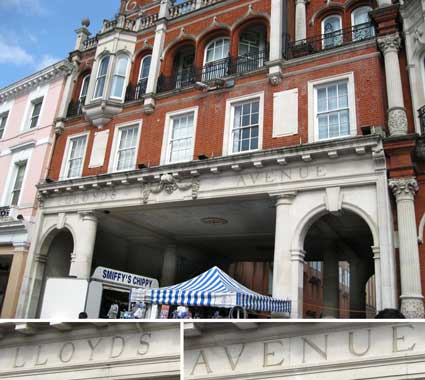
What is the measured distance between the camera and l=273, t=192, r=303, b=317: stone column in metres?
13.8

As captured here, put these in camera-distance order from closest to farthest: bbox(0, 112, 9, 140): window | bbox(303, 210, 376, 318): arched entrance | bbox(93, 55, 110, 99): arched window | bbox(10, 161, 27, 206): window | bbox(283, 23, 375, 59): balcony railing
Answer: bbox(283, 23, 375, 59): balcony railing → bbox(303, 210, 376, 318): arched entrance → bbox(93, 55, 110, 99): arched window → bbox(10, 161, 27, 206): window → bbox(0, 112, 9, 140): window

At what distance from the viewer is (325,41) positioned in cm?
1867

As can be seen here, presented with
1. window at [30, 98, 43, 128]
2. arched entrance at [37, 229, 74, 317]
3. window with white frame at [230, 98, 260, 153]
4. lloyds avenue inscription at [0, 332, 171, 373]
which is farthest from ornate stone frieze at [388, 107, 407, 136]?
window at [30, 98, 43, 128]

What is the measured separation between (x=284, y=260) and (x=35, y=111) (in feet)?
59.6

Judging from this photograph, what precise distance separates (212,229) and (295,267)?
7250mm

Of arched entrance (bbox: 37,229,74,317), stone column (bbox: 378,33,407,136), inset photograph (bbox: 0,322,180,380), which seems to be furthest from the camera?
arched entrance (bbox: 37,229,74,317)

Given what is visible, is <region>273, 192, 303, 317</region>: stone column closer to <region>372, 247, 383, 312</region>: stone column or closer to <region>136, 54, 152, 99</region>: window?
<region>372, 247, 383, 312</region>: stone column

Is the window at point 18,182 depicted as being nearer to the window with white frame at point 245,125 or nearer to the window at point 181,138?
the window at point 181,138

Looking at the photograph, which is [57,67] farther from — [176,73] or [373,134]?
[373,134]

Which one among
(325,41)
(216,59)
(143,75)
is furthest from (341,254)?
(143,75)

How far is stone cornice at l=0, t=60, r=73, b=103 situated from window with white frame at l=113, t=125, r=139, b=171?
6333 millimetres

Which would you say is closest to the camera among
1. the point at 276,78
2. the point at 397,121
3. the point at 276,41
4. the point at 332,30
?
the point at 397,121

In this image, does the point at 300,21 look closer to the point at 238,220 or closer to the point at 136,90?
the point at 136,90

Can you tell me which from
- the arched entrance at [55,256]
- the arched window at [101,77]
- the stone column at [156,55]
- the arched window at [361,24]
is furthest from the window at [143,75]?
the arched window at [361,24]
